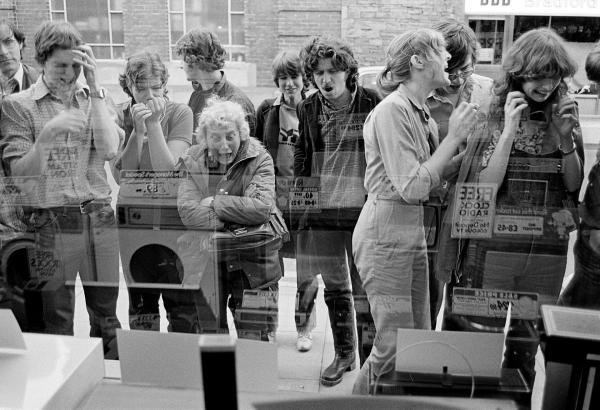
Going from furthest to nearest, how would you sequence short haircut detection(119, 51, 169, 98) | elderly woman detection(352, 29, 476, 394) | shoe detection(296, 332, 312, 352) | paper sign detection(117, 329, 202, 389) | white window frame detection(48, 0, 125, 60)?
shoe detection(296, 332, 312, 352) < white window frame detection(48, 0, 125, 60) < short haircut detection(119, 51, 169, 98) < elderly woman detection(352, 29, 476, 394) < paper sign detection(117, 329, 202, 389)

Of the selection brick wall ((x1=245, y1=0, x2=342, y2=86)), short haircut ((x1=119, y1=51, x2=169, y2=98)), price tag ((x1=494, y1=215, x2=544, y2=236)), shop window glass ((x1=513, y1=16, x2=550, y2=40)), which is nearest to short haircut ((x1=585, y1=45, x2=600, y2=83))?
shop window glass ((x1=513, y1=16, x2=550, y2=40))

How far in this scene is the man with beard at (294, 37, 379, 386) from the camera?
1.68m

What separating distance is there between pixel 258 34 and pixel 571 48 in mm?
1051

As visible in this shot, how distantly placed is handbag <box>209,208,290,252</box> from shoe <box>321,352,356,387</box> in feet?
1.56

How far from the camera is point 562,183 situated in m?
1.44

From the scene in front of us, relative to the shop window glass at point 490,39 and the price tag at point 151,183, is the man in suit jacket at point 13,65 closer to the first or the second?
the price tag at point 151,183

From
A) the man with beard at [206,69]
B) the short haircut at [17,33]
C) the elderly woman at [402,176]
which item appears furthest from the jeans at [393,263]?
the short haircut at [17,33]

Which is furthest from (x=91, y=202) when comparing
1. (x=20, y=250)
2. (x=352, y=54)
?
(x=352, y=54)

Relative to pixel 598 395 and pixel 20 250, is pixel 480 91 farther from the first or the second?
pixel 20 250

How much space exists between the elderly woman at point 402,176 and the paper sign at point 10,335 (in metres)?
0.80

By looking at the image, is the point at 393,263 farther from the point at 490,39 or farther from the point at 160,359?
the point at 160,359

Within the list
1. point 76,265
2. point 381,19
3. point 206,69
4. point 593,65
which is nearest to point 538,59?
point 593,65

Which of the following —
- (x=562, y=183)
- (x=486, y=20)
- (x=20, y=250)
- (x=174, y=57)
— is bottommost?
(x=20, y=250)

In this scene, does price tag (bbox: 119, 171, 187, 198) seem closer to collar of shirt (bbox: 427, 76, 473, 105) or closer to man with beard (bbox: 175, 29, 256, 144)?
man with beard (bbox: 175, 29, 256, 144)
